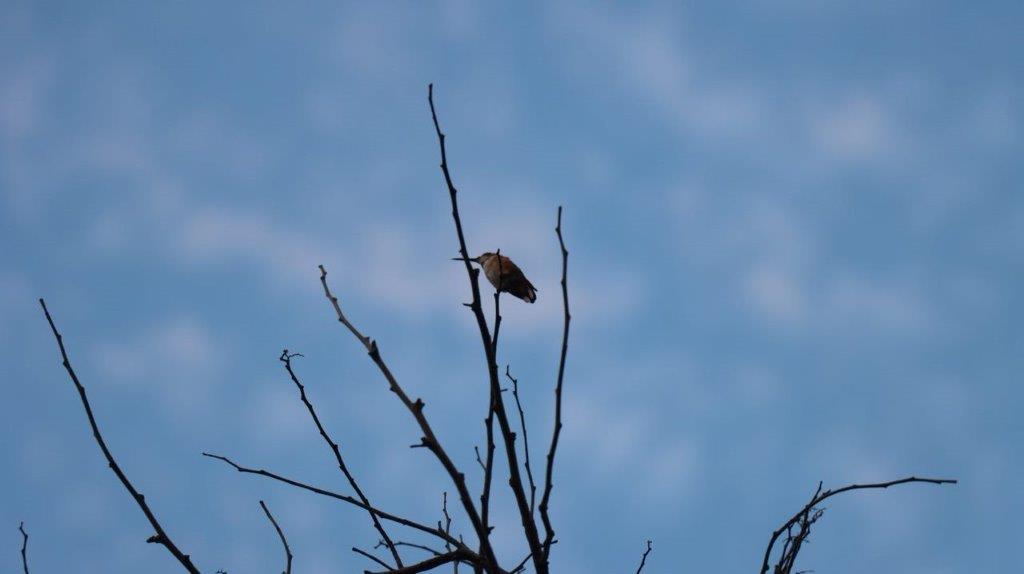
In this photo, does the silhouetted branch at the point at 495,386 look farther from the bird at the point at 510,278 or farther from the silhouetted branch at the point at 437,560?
the bird at the point at 510,278

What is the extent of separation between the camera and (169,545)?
272cm

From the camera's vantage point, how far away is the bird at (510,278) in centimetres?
489

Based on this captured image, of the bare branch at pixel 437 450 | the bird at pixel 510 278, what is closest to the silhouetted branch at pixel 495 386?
the bare branch at pixel 437 450

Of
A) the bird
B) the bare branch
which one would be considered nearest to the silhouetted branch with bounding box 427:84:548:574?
the bare branch

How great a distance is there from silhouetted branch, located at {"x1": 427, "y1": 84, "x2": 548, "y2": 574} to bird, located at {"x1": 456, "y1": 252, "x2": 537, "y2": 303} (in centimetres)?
201

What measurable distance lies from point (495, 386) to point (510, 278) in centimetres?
239

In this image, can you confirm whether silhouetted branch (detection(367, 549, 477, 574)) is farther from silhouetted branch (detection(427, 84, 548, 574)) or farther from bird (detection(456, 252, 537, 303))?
bird (detection(456, 252, 537, 303))

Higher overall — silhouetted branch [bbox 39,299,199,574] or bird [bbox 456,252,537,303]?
bird [bbox 456,252,537,303]

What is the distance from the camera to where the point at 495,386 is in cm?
254

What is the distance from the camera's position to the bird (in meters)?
4.89

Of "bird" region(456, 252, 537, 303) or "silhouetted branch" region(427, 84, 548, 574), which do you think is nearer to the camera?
"silhouetted branch" region(427, 84, 548, 574)

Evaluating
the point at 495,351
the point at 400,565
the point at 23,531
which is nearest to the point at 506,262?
the point at 400,565

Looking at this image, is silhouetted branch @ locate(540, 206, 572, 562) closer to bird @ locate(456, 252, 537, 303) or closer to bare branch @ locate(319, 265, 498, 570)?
bare branch @ locate(319, 265, 498, 570)

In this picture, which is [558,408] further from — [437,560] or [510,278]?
[510,278]
